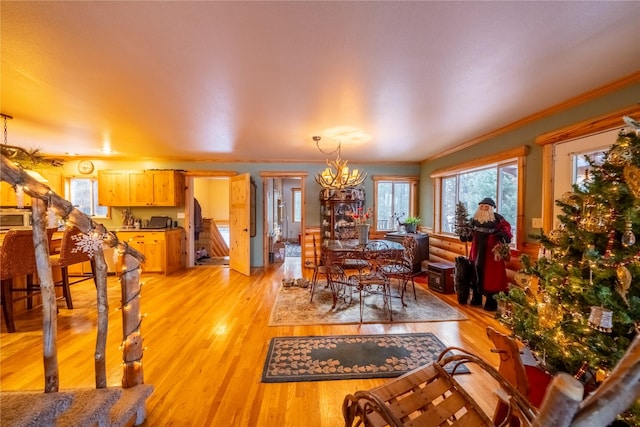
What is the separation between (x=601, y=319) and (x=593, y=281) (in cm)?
20

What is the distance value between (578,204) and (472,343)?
1661 millimetres

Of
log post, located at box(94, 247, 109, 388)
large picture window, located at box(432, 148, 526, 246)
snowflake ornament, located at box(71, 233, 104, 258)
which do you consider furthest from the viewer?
large picture window, located at box(432, 148, 526, 246)

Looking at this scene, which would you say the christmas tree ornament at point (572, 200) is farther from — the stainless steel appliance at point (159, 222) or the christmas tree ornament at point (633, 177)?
the stainless steel appliance at point (159, 222)

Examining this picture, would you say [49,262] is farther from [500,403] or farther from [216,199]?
[216,199]

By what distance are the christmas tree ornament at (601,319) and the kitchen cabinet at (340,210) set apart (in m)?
4.31

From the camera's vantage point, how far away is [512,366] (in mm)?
1218

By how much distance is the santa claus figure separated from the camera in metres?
3.29

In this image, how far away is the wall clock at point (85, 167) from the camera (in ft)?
17.9

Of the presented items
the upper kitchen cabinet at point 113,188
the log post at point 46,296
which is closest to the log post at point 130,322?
the log post at point 46,296

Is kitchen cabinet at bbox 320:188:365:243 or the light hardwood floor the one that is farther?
kitchen cabinet at bbox 320:188:365:243

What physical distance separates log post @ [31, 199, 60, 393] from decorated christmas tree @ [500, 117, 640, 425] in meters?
2.66

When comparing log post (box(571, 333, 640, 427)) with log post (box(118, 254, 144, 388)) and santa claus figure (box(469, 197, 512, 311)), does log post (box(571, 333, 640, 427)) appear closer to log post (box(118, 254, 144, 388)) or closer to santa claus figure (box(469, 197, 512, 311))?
log post (box(118, 254, 144, 388))

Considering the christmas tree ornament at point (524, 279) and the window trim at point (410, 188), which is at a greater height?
the window trim at point (410, 188)

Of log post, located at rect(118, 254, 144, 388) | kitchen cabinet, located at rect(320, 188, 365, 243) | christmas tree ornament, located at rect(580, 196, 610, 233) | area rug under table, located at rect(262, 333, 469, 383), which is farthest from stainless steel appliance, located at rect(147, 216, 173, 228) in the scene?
christmas tree ornament, located at rect(580, 196, 610, 233)
